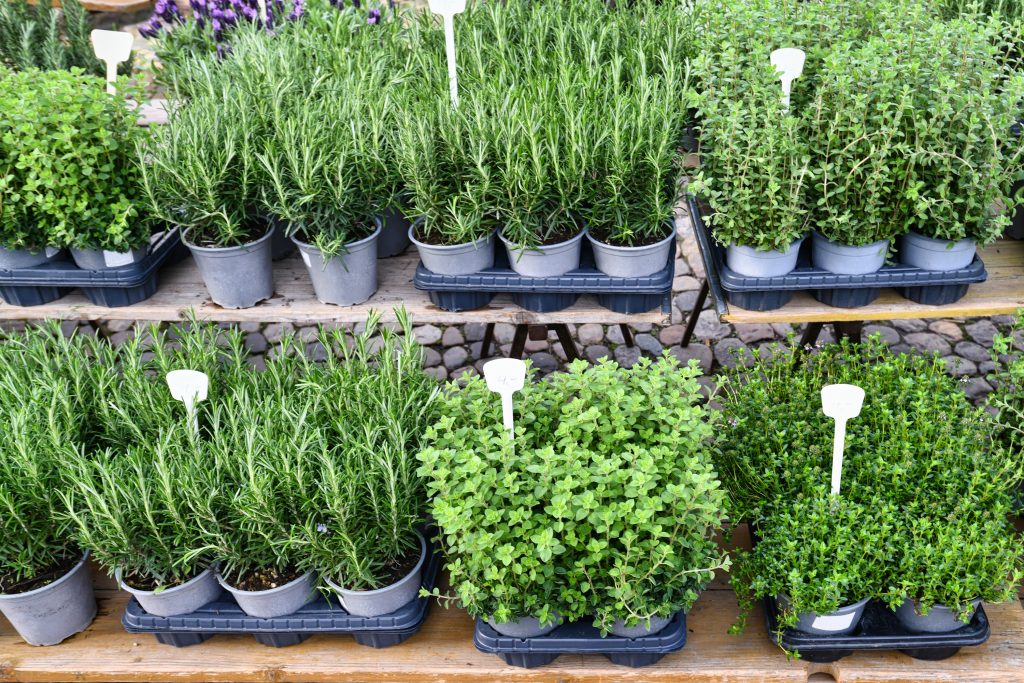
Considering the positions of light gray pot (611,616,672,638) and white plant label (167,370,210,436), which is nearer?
light gray pot (611,616,672,638)

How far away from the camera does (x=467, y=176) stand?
2.29m

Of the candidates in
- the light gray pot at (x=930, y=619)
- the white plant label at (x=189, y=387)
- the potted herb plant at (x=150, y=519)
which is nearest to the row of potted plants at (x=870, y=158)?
the light gray pot at (x=930, y=619)

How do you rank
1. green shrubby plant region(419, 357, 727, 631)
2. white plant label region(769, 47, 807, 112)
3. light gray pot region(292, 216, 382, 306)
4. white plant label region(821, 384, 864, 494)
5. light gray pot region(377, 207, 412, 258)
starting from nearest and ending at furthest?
green shrubby plant region(419, 357, 727, 631)
white plant label region(821, 384, 864, 494)
white plant label region(769, 47, 807, 112)
light gray pot region(292, 216, 382, 306)
light gray pot region(377, 207, 412, 258)

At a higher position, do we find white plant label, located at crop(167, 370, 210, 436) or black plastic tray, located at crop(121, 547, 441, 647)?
white plant label, located at crop(167, 370, 210, 436)

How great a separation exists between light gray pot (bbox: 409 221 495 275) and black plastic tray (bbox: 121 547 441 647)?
826 mm

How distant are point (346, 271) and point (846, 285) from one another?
1356 mm

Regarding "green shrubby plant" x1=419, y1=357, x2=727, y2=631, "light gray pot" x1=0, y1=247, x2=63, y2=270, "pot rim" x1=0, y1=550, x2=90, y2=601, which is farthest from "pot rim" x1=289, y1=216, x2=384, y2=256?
"pot rim" x1=0, y1=550, x2=90, y2=601

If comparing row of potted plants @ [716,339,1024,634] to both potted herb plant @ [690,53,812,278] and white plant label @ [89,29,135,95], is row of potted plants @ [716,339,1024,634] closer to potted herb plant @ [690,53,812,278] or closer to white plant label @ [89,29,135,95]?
potted herb plant @ [690,53,812,278]

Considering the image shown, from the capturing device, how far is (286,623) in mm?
2088

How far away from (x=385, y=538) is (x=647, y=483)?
63cm

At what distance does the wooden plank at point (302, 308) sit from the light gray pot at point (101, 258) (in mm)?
144

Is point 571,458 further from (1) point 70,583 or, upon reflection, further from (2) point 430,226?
(1) point 70,583

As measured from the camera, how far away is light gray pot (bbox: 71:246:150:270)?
2430 millimetres

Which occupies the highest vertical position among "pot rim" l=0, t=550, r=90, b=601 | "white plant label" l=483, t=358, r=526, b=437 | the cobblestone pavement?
"white plant label" l=483, t=358, r=526, b=437
